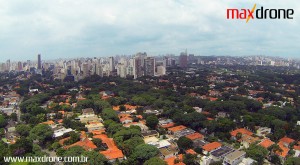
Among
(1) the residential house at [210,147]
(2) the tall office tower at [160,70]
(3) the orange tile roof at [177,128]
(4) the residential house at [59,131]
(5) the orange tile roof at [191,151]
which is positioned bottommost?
(5) the orange tile roof at [191,151]

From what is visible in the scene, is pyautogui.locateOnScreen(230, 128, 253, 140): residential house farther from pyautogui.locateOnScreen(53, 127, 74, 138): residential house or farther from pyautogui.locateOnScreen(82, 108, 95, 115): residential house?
pyautogui.locateOnScreen(82, 108, 95, 115): residential house

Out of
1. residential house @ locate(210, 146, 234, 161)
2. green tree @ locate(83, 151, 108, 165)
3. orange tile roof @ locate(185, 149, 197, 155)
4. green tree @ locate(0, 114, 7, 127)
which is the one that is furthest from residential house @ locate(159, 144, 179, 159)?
green tree @ locate(0, 114, 7, 127)

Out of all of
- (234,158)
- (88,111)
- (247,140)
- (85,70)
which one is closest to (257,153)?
(234,158)

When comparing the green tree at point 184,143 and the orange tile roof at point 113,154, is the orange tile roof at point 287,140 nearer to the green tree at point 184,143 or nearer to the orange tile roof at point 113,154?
the green tree at point 184,143

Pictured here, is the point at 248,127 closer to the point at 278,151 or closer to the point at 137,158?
the point at 278,151

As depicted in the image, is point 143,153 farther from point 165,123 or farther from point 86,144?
point 165,123

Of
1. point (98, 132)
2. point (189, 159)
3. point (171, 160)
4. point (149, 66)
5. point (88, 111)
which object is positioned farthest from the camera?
point (149, 66)

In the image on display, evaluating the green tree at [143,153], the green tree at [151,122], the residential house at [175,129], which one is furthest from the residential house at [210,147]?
the green tree at [151,122]

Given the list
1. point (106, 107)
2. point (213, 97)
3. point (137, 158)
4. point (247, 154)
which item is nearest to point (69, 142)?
point (137, 158)
